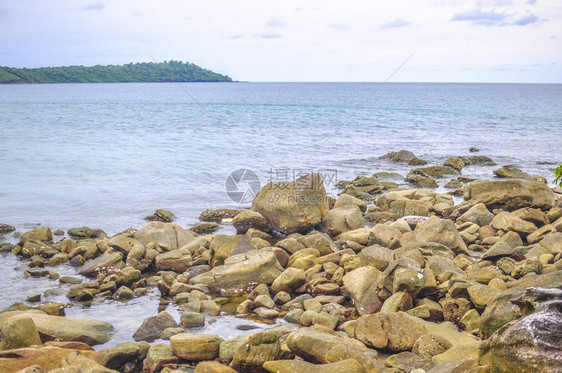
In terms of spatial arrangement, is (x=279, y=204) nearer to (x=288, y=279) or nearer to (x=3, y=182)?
(x=288, y=279)

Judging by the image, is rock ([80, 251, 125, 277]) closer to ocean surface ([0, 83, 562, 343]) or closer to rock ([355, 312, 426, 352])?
ocean surface ([0, 83, 562, 343])

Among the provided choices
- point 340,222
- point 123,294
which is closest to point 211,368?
point 123,294

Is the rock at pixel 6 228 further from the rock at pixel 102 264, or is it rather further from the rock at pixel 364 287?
the rock at pixel 364 287

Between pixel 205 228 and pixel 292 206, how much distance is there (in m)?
3.20

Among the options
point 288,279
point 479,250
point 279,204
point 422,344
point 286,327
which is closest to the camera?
point 422,344

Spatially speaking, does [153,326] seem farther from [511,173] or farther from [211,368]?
[511,173]

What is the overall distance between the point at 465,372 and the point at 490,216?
8.92 metres

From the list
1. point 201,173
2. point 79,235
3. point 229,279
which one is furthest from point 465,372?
point 201,173

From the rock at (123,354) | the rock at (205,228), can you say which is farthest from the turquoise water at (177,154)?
the rock at (123,354)

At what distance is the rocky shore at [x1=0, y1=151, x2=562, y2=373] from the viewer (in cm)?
659

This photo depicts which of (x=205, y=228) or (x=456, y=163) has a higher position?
(x=456, y=163)

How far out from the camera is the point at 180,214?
17.0 meters

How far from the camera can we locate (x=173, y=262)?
37.8 feet

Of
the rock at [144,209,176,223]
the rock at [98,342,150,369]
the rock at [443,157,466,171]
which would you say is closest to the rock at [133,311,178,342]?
the rock at [98,342,150,369]
